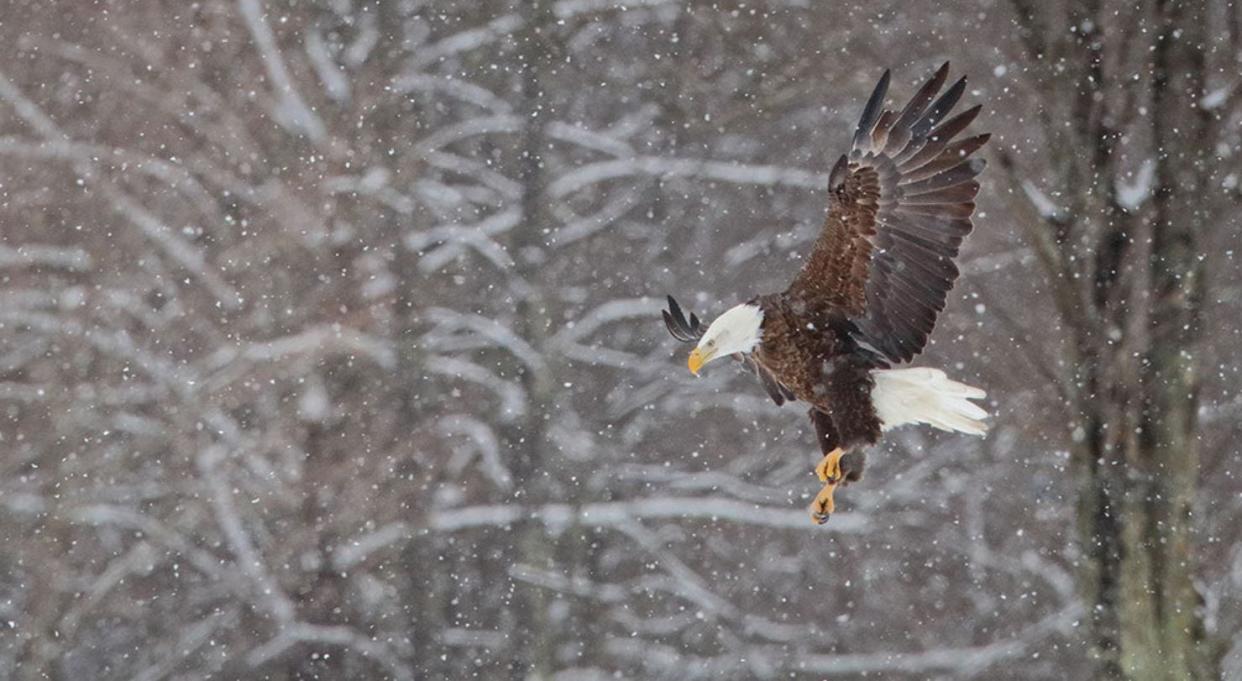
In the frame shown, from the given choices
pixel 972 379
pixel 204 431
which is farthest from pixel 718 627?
pixel 204 431

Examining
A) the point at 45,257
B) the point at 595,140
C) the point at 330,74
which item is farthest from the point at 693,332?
the point at 45,257

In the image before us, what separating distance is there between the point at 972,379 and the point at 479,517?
2.58 m

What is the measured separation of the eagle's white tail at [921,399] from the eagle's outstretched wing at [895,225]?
72mm

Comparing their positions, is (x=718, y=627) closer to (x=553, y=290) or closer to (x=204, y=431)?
(x=553, y=290)

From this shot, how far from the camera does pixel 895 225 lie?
21.4ft

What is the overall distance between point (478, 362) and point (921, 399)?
15.6 ft

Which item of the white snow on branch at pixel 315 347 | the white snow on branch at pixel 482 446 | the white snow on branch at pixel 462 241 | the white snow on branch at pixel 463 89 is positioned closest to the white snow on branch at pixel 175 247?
the white snow on branch at pixel 315 347

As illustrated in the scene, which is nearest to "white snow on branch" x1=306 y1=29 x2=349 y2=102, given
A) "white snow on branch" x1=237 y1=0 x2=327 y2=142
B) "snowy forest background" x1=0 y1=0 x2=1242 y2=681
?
"snowy forest background" x1=0 y1=0 x2=1242 y2=681

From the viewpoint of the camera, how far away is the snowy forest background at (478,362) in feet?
35.0

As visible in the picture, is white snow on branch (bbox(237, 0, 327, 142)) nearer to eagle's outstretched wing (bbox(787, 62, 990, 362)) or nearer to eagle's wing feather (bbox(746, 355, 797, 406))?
eagle's wing feather (bbox(746, 355, 797, 406))

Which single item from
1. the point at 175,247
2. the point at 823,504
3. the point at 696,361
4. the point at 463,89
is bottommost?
the point at 823,504

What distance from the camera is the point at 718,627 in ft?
36.0

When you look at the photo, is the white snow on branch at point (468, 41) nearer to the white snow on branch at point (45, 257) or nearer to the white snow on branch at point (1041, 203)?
the white snow on branch at point (45, 257)

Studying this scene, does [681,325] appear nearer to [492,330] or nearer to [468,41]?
[492,330]
